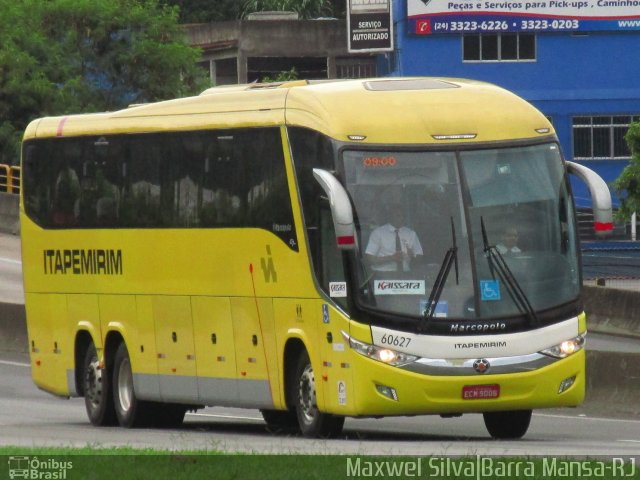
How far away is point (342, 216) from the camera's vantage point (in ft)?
54.9

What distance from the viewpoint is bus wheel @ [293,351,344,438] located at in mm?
17844

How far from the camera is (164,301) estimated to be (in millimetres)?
20828

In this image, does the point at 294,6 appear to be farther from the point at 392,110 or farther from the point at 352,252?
the point at 352,252

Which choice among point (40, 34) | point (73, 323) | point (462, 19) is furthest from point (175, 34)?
point (73, 323)

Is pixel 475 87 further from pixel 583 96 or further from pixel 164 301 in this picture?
pixel 583 96

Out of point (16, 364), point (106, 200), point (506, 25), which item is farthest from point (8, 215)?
point (106, 200)

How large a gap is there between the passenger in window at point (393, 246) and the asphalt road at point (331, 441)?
162 centimetres

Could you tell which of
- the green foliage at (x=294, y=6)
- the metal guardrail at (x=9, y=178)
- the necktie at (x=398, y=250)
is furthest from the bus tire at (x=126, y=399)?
the green foliage at (x=294, y=6)

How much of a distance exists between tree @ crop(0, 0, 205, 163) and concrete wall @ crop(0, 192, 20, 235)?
189 inches

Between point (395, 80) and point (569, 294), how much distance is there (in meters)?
2.88

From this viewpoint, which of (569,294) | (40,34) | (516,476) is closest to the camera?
(516,476)

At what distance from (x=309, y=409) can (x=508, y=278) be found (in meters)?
2.43

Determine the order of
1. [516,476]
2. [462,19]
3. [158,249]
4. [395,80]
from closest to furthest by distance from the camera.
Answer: [516,476] → [395,80] → [158,249] → [462,19]

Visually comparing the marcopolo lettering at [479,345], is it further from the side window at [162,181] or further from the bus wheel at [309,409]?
the side window at [162,181]
